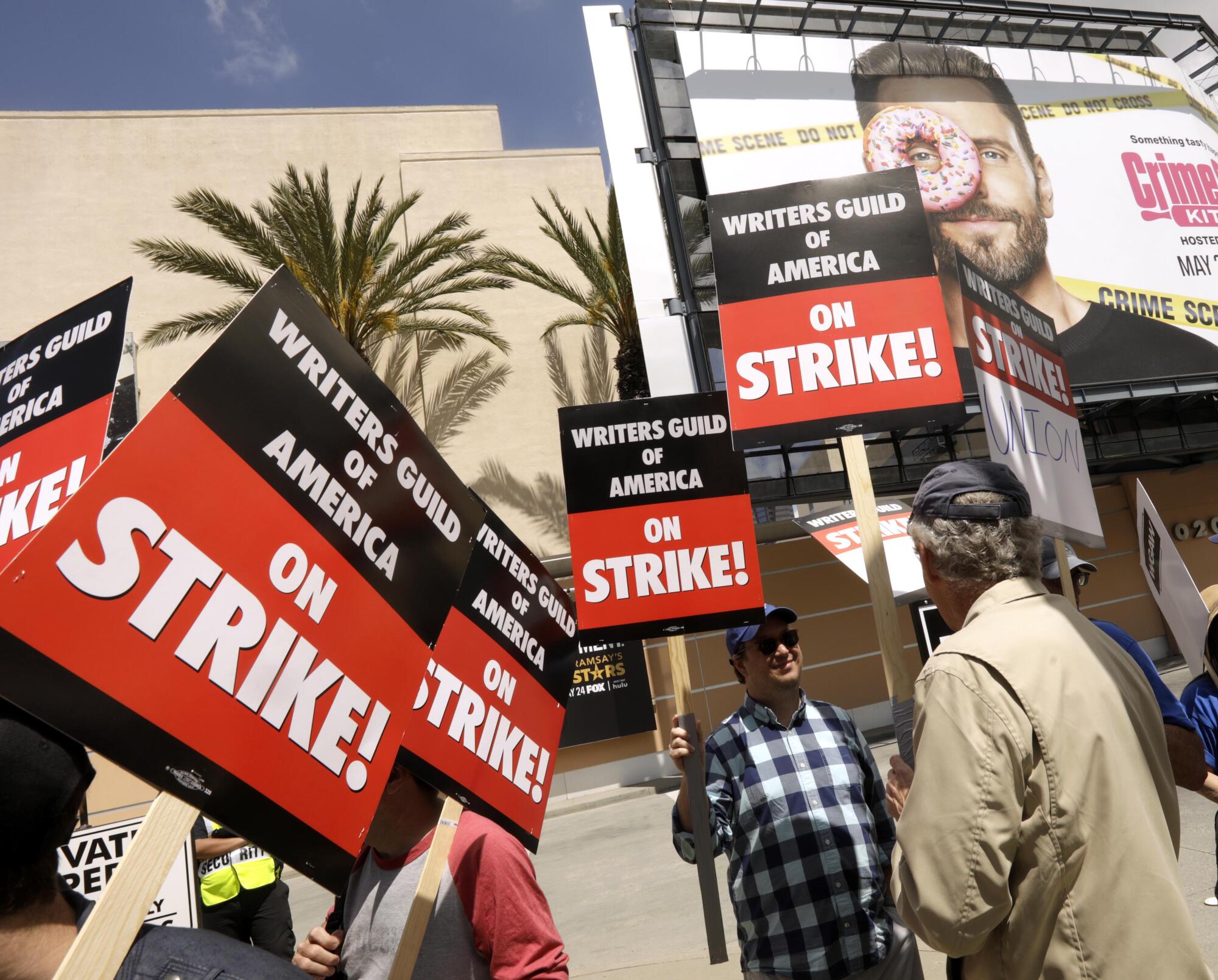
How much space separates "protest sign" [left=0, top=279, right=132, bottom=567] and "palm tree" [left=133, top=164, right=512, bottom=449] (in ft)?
30.6

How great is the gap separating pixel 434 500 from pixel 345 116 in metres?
18.5

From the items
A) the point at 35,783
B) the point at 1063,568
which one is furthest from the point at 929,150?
the point at 35,783

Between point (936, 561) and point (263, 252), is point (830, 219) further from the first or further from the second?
point (263, 252)

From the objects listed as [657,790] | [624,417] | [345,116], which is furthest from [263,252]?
[624,417]

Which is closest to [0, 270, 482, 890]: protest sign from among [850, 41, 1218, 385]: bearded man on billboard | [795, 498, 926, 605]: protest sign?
[795, 498, 926, 605]: protest sign

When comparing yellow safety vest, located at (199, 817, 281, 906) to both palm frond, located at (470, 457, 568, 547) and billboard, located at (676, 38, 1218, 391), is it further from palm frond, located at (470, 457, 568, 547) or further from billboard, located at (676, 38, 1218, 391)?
billboard, located at (676, 38, 1218, 391)

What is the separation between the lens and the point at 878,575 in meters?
2.84

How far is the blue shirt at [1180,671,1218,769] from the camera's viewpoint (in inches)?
120

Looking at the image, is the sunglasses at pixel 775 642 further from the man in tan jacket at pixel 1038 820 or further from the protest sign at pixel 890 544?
the protest sign at pixel 890 544

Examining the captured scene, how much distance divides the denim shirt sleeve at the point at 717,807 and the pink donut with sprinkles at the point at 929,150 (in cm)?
1453

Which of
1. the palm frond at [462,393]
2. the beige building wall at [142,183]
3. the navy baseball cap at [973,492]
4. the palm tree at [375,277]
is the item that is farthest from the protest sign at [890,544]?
the beige building wall at [142,183]

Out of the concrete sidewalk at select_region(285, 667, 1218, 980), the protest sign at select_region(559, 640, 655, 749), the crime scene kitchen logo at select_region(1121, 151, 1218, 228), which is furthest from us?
the crime scene kitchen logo at select_region(1121, 151, 1218, 228)

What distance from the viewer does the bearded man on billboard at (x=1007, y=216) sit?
609 inches

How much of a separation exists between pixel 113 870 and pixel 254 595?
138 inches
